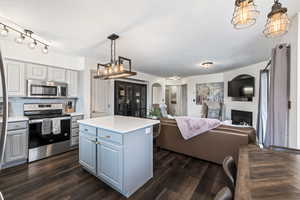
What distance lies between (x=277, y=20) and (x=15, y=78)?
4.24 metres

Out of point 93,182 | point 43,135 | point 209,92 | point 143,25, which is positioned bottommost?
point 93,182

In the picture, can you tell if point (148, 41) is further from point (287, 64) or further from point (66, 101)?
point (66, 101)

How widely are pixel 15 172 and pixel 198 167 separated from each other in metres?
3.33

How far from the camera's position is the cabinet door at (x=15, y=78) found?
8.96 ft

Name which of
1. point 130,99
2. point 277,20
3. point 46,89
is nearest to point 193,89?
point 130,99

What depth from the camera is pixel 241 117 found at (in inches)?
194

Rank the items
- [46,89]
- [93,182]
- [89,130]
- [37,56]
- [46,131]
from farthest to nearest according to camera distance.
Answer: [46,89], [37,56], [46,131], [89,130], [93,182]

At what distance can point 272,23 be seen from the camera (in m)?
1.17

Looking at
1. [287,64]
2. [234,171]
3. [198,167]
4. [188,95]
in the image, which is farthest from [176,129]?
[188,95]

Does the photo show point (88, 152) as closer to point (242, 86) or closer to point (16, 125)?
point (16, 125)

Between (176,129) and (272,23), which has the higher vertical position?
(272,23)

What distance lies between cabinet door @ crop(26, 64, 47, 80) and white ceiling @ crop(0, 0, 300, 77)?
69 cm

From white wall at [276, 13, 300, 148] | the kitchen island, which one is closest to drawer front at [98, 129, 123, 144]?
the kitchen island

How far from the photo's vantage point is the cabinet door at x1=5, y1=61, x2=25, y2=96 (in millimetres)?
2731
